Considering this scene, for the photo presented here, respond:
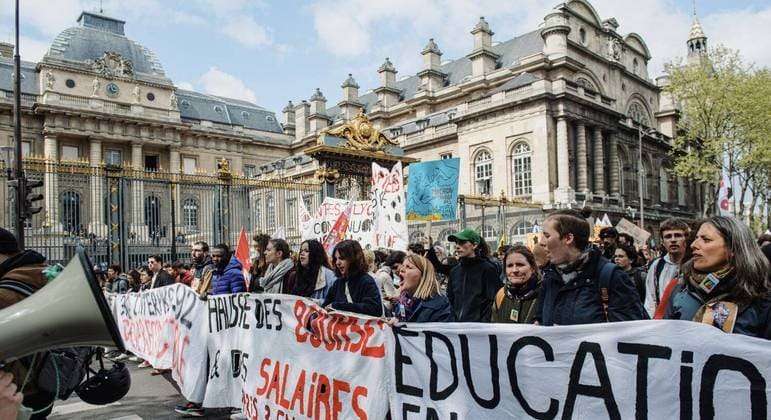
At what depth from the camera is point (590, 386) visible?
301 centimetres

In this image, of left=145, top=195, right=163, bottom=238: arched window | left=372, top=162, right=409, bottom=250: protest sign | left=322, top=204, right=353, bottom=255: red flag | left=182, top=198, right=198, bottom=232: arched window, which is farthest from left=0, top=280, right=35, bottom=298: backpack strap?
left=145, top=195, right=163, bottom=238: arched window

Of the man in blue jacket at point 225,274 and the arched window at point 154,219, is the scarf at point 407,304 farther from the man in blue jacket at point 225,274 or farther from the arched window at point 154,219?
the arched window at point 154,219

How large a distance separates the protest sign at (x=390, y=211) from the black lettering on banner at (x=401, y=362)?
6.29 meters

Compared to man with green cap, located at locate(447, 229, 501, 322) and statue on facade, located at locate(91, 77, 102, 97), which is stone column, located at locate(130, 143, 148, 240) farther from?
statue on facade, located at locate(91, 77, 102, 97)

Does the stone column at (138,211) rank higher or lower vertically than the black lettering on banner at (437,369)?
higher

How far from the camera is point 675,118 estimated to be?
51.6 meters

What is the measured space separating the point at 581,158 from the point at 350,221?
2766 cm

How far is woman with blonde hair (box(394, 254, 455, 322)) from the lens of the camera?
4555mm

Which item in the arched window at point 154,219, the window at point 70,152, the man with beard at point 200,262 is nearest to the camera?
the man with beard at point 200,262

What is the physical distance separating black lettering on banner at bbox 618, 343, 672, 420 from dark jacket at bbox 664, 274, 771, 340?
0.31m

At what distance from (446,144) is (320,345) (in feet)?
119

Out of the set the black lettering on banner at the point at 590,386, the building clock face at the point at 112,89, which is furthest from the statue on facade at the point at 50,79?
the black lettering on banner at the point at 590,386

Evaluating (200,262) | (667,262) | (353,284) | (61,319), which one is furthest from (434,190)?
(61,319)

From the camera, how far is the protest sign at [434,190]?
39.9ft
